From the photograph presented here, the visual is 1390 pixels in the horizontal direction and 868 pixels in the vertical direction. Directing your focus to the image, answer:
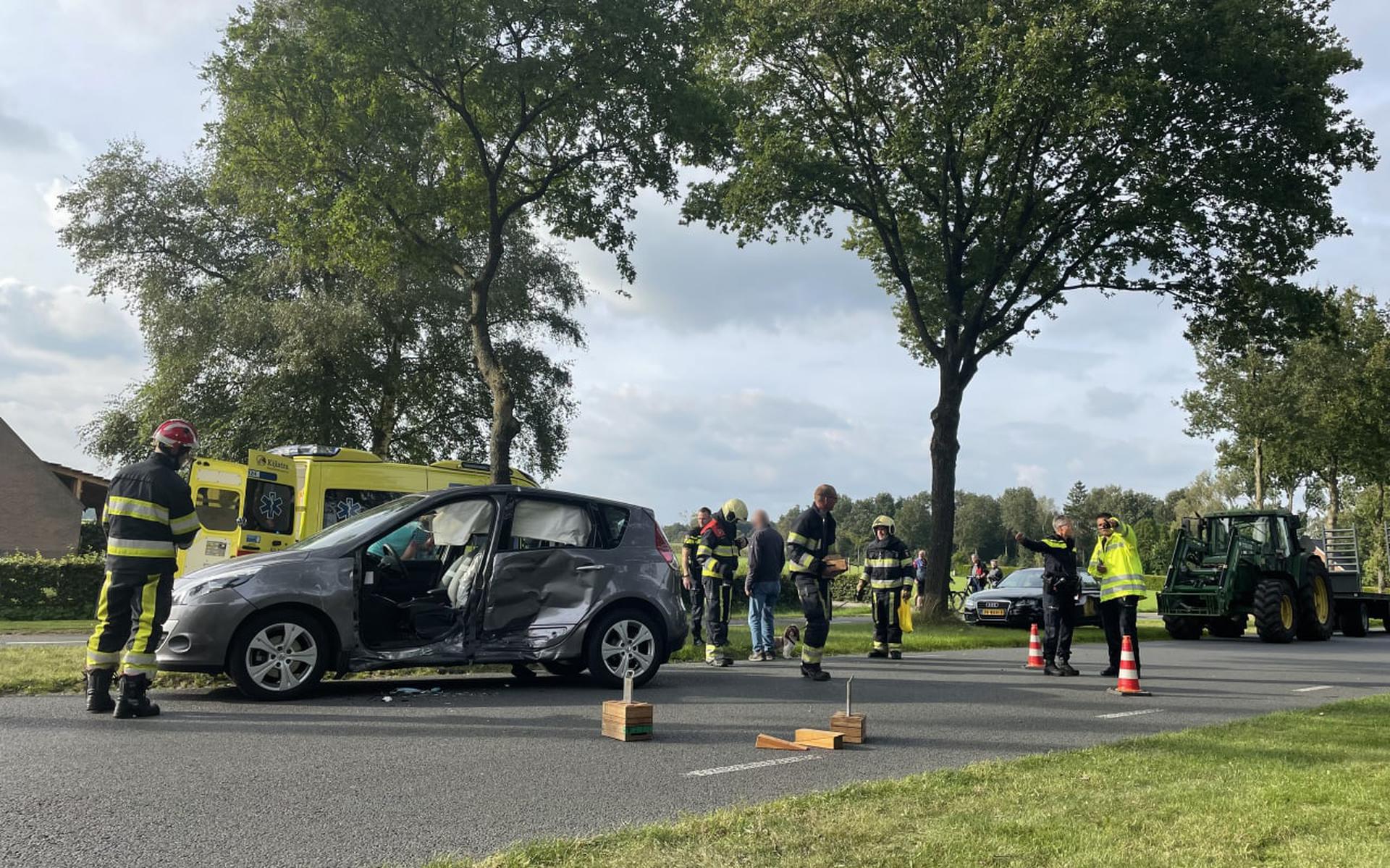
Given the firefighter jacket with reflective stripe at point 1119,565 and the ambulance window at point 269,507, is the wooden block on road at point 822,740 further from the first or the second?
the ambulance window at point 269,507

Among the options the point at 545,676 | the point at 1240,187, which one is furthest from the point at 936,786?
the point at 1240,187

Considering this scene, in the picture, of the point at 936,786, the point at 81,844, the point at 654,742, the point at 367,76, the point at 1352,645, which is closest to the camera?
the point at 81,844

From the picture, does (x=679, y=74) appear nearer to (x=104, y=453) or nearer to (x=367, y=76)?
(x=367, y=76)

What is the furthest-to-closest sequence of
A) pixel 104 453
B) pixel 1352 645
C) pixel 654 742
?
pixel 104 453, pixel 1352 645, pixel 654 742

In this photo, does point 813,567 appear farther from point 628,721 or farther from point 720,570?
point 628,721

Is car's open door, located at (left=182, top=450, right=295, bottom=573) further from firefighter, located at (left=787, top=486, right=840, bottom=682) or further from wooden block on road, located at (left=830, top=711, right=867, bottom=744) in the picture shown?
wooden block on road, located at (left=830, top=711, right=867, bottom=744)

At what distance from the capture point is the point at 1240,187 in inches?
808

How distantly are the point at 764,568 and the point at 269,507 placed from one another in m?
7.97

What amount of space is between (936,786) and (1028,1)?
17124 millimetres

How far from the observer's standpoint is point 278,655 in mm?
7910

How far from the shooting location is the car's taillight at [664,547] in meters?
9.80

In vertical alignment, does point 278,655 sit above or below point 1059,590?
below

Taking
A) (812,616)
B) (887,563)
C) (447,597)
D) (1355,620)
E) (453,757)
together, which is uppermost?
(887,563)

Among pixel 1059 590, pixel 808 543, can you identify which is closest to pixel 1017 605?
pixel 1059 590
